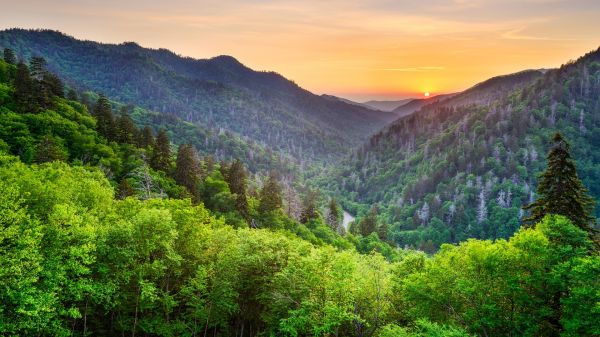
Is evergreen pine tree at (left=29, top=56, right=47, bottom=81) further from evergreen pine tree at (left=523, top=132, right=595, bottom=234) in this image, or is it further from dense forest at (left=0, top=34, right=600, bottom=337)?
evergreen pine tree at (left=523, top=132, right=595, bottom=234)

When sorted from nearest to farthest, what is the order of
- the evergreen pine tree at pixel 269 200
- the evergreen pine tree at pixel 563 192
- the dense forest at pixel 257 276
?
1. the dense forest at pixel 257 276
2. the evergreen pine tree at pixel 563 192
3. the evergreen pine tree at pixel 269 200

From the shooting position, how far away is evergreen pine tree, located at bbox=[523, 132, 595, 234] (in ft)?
126

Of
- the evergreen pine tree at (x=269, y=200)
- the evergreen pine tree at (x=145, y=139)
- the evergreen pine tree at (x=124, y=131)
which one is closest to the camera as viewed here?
the evergreen pine tree at (x=124, y=131)

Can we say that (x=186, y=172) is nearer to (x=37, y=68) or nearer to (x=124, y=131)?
(x=124, y=131)

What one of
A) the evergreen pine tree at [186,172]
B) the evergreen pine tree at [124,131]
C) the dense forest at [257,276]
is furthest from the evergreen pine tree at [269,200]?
the dense forest at [257,276]

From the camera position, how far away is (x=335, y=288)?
1280 inches

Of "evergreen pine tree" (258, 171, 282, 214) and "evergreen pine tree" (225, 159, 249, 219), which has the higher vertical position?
"evergreen pine tree" (225, 159, 249, 219)

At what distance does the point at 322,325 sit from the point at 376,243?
9677 centimetres

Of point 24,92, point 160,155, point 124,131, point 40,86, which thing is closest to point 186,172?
point 160,155

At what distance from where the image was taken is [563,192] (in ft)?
128

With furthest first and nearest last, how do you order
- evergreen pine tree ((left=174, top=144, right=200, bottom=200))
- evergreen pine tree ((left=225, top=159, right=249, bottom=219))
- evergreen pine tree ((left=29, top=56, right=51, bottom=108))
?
evergreen pine tree ((left=225, top=159, right=249, bottom=219)) → evergreen pine tree ((left=174, top=144, right=200, bottom=200)) → evergreen pine tree ((left=29, top=56, right=51, bottom=108))

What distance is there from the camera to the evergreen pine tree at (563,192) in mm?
38531

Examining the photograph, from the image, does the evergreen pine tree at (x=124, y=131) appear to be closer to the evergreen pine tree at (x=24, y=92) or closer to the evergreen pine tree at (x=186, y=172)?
the evergreen pine tree at (x=186, y=172)

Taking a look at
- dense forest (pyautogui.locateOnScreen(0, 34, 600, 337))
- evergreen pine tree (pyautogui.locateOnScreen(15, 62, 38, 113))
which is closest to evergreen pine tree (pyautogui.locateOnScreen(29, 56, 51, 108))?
evergreen pine tree (pyautogui.locateOnScreen(15, 62, 38, 113))
